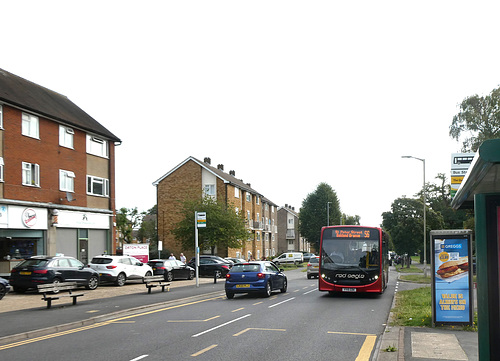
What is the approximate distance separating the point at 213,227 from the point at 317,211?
47.7m

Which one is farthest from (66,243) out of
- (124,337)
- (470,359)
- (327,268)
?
(470,359)

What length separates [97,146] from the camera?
1421 inches

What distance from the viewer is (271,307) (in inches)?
690

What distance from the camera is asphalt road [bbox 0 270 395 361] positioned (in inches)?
378

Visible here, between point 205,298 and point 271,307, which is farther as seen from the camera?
point 205,298

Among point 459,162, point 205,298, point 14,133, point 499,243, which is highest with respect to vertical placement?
point 14,133

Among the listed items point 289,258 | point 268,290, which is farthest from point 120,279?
point 289,258

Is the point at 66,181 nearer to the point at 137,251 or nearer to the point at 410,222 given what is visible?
the point at 137,251

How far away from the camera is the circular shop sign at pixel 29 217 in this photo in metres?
28.5

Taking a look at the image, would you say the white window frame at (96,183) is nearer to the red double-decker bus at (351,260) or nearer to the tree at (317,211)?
the red double-decker bus at (351,260)

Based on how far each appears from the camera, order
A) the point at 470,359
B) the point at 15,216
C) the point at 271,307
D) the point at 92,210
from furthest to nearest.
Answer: the point at 92,210 < the point at 15,216 < the point at 271,307 < the point at 470,359

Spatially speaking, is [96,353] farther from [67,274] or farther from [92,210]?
[92,210]

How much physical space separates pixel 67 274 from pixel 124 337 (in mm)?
13910

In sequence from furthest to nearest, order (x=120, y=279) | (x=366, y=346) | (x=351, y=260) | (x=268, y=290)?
(x=120, y=279), (x=268, y=290), (x=351, y=260), (x=366, y=346)
